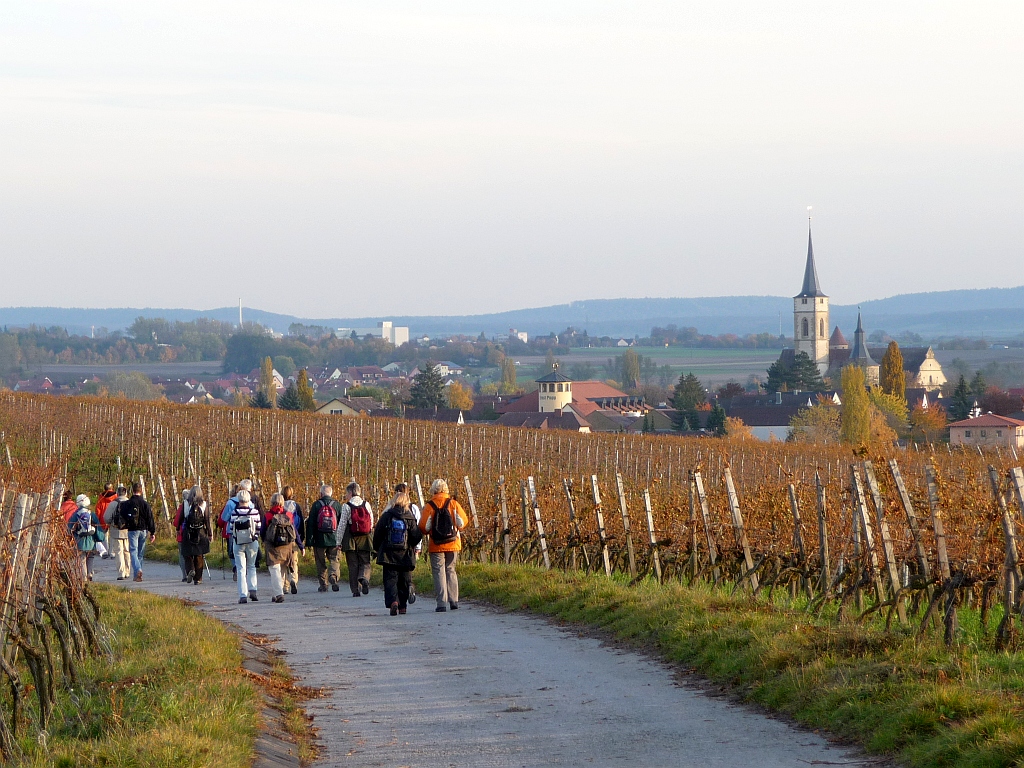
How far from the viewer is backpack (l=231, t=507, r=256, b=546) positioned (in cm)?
1644

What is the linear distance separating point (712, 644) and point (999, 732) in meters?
3.61

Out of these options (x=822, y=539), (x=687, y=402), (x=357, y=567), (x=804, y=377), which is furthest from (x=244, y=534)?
(x=804, y=377)

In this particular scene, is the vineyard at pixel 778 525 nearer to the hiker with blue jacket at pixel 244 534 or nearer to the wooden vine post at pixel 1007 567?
the wooden vine post at pixel 1007 567

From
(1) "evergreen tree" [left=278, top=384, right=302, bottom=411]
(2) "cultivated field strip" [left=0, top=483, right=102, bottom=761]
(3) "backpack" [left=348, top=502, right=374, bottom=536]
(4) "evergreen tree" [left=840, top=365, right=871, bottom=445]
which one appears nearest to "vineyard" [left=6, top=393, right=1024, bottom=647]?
(2) "cultivated field strip" [left=0, top=483, right=102, bottom=761]

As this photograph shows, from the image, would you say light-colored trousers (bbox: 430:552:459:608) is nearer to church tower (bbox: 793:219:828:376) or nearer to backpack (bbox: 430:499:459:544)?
backpack (bbox: 430:499:459:544)

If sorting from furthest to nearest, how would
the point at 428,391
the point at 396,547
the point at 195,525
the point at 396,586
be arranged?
1. the point at 428,391
2. the point at 195,525
3. the point at 396,586
4. the point at 396,547

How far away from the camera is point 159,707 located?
26.7ft

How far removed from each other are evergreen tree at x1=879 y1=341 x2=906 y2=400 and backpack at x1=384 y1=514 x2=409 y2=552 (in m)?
115

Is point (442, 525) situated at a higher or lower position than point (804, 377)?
higher

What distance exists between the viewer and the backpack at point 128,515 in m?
20.5

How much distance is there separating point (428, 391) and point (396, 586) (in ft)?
352

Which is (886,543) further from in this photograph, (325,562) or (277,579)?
(325,562)

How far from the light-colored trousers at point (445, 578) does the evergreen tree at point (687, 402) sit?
312 feet

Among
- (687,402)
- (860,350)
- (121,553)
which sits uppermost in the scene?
(121,553)
